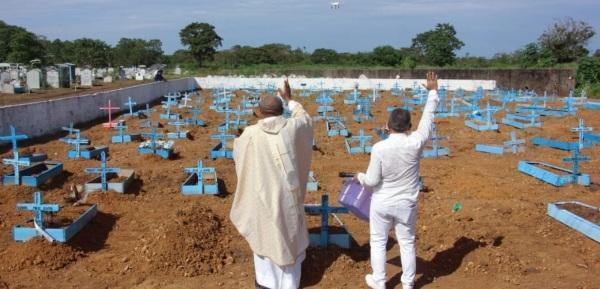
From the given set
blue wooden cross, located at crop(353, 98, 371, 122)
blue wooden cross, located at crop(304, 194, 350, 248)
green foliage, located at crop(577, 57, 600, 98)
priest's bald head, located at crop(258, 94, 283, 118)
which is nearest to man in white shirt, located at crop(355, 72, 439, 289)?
priest's bald head, located at crop(258, 94, 283, 118)

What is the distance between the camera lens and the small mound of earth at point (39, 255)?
19.2 ft

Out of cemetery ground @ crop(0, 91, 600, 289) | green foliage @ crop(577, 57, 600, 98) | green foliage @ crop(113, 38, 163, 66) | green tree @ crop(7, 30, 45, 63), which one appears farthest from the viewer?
green foliage @ crop(113, 38, 163, 66)

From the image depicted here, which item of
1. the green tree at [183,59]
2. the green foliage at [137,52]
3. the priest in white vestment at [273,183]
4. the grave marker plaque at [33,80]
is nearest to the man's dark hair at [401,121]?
the priest in white vestment at [273,183]

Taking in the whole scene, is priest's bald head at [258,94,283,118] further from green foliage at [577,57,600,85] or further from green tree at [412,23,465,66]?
green tree at [412,23,465,66]

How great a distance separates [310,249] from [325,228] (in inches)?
10.0

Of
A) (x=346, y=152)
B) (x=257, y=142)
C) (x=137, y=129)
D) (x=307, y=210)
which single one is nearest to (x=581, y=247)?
(x=307, y=210)

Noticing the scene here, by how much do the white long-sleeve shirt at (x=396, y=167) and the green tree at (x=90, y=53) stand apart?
56723 millimetres

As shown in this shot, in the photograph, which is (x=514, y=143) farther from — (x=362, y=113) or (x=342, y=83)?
(x=342, y=83)

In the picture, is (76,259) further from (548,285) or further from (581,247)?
(581,247)

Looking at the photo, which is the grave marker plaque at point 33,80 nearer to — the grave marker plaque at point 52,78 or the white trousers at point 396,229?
the grave marker plaque at point 52,78

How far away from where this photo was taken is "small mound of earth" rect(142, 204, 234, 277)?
224 inches

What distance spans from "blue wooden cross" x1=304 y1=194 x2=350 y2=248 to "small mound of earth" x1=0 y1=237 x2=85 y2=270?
2463 mm

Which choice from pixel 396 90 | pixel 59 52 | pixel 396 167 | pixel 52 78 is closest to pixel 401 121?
pixel 396 167

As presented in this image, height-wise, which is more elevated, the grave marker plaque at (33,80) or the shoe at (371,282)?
the grave marker plaque at (33,80)
